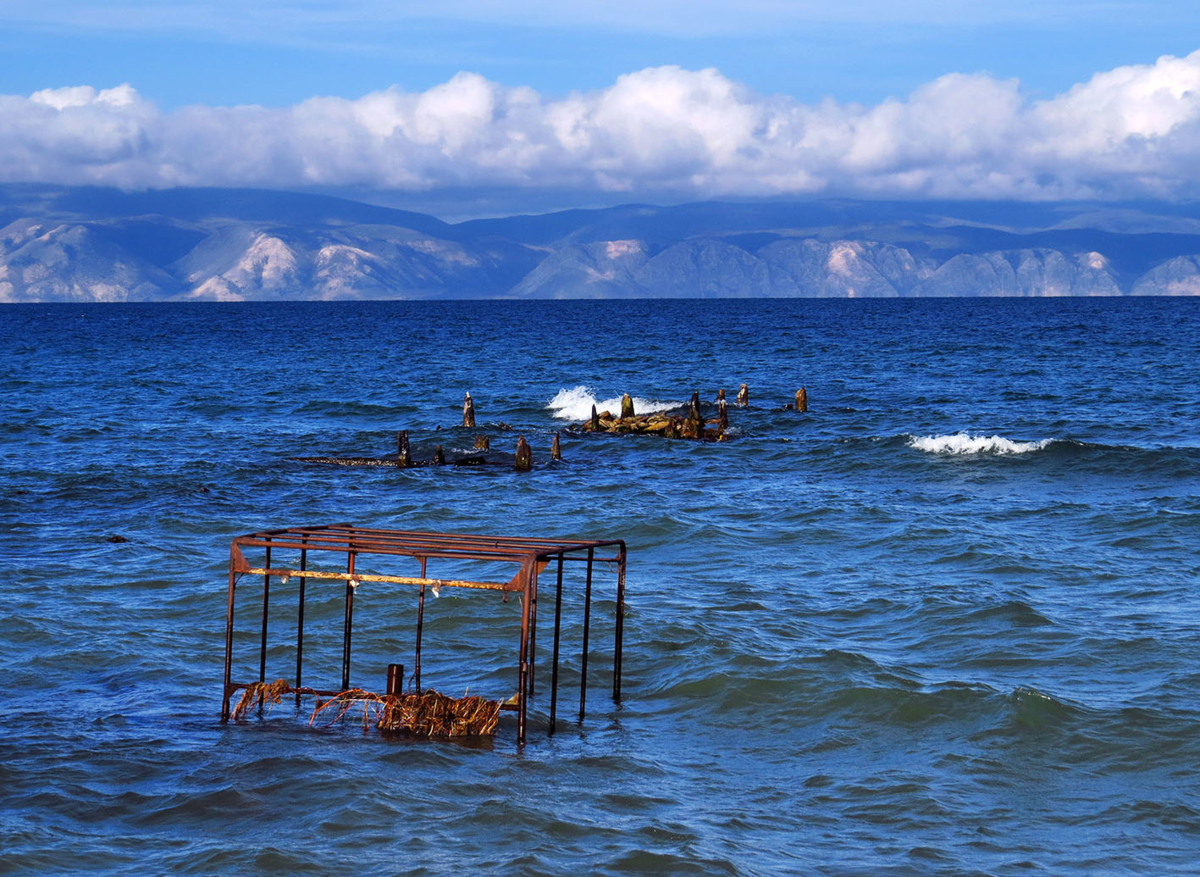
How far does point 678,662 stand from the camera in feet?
45.3

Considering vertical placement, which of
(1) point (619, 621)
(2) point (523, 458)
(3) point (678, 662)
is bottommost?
(3) point (678, 662)

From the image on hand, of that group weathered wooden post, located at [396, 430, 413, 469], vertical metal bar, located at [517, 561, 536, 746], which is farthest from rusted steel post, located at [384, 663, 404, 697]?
weathered wooden post, located at [396, 430, 413, 469]

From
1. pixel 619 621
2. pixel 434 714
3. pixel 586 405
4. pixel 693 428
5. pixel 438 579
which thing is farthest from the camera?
pixel 586 405

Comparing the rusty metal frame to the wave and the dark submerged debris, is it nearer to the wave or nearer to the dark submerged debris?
the dark submerged debris

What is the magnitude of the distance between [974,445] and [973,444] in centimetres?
8

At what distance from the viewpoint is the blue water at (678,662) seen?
9.27 m

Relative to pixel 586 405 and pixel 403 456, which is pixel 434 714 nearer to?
pixel 403 456

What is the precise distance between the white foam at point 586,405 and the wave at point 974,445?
10.5 meters

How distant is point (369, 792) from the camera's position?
9875mm

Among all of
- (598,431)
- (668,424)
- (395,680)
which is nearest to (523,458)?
(668,424)

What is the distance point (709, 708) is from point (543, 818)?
3.44m

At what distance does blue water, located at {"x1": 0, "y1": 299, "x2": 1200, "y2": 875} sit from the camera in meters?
9.27

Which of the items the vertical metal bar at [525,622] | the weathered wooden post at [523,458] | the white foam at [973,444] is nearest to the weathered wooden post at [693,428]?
the white foam at [973,444]

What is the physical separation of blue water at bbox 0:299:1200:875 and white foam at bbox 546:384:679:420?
6.40m
